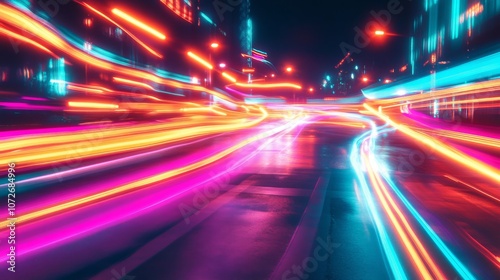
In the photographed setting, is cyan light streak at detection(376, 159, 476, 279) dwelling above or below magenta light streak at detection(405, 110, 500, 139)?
below

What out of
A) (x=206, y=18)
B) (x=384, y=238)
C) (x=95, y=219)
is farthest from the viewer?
(x=206, y=18)

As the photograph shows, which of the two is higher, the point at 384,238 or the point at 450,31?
the point at 450,31

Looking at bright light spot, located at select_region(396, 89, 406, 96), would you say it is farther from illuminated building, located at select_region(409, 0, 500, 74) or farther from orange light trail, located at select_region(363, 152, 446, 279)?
orange light trail, located at select_region(363, 152, 446, 279)

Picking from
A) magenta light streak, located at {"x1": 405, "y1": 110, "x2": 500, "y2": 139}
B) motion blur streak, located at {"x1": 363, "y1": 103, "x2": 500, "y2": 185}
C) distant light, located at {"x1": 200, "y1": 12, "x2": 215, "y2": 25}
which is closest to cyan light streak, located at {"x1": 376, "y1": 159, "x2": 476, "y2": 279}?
motion blur streak, located at {"x1": 363, "y1": 103, "x2": 500, "y2": 185}

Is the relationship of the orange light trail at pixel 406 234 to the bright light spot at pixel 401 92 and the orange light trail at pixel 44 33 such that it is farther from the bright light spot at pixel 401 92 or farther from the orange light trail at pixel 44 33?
the bright light spot at pixel 401 92

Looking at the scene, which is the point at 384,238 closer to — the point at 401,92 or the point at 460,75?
the point at 460,75

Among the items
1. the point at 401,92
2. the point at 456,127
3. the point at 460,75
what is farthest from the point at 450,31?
the point at 460,75

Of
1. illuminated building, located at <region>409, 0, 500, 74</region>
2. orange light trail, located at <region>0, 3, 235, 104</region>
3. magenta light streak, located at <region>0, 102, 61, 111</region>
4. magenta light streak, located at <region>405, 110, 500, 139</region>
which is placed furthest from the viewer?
illuminated building, located at <region>409, 0, 500, 74</region>

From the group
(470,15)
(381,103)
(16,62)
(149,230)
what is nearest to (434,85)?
(470,15)

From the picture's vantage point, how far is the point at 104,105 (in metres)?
18.9

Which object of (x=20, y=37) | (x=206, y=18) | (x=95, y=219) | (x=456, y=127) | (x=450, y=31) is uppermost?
(x=206, y=18)

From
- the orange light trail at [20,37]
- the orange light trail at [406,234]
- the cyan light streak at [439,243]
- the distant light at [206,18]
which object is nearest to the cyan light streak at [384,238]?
the orange light trail at [406,234]

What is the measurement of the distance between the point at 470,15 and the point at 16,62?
35238 millimetres

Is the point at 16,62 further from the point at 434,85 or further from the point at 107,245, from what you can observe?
the point at 434,85
